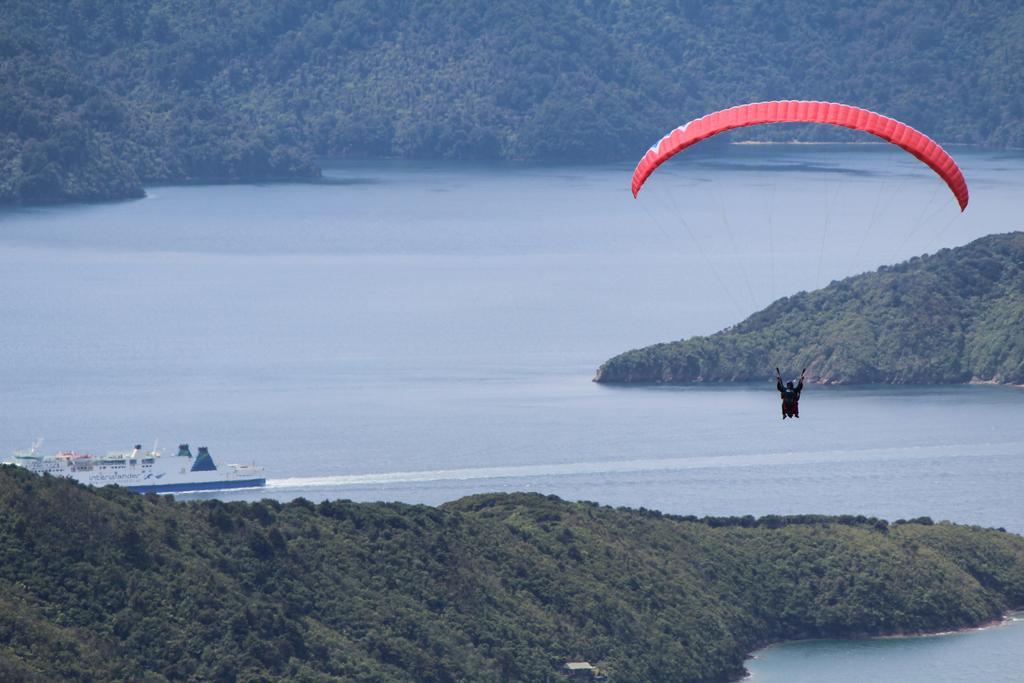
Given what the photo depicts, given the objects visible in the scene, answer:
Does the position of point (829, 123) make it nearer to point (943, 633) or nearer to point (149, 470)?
point (943, 633)

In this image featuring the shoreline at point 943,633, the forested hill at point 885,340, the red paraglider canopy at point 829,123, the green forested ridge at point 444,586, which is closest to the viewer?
the red paraglider canopy at point 829,123

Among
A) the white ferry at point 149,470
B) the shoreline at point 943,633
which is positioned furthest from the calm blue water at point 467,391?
the white ferry at point 149,470

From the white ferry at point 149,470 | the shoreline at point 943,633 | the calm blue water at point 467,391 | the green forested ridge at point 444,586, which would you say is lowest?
the shoreline at point 943,633

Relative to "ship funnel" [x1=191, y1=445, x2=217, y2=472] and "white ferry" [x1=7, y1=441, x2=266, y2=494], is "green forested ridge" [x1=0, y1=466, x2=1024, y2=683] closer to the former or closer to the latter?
"white ferry" [x1=7, y1=441, x2=266, y2=494]

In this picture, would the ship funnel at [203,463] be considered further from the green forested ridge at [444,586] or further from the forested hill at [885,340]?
the forested hill at [885,340]

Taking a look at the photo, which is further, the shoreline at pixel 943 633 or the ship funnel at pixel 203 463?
the ship funnel at pixel 203 463

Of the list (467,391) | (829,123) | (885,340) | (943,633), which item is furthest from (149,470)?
(829,123)

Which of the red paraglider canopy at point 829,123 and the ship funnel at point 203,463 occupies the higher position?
the red paraglider canopy at point 829,123
